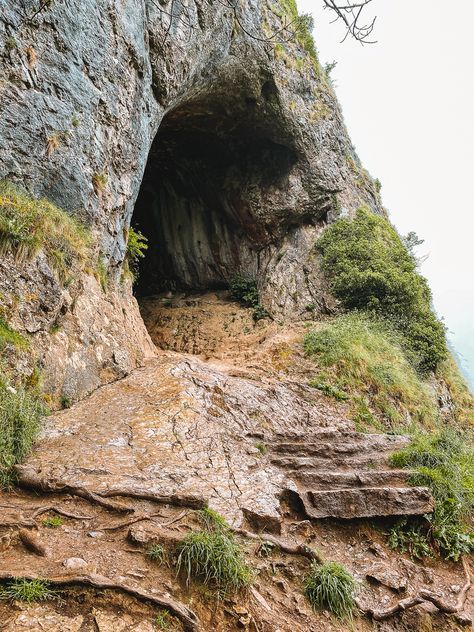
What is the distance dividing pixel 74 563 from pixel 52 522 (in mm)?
694

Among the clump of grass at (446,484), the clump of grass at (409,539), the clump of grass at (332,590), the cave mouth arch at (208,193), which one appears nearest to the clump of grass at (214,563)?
the clump of grass at (332,590)

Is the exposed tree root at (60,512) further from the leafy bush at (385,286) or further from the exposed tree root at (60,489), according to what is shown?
the leafy bush at (385,286)

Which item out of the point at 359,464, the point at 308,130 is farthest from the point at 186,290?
the point at 359,464

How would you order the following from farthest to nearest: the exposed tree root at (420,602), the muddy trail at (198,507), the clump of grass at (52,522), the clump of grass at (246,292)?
the clump of grass at (246,292)
the exposed tree root at (420,602)
the clump of grass at (52,522)
the muddy trail at (198,507)

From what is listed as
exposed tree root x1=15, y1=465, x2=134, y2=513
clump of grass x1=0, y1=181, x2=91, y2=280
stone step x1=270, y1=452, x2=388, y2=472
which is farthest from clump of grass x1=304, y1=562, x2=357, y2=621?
clump of grass x1=0, y1=181, x2=91, y2=280

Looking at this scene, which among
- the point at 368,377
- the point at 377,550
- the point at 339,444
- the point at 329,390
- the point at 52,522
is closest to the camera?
the point at 52,522

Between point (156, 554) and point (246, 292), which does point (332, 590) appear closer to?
point (156, 554)

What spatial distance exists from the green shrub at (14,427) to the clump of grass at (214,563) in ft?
7.02

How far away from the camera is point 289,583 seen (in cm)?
411

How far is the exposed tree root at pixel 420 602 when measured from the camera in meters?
4.10

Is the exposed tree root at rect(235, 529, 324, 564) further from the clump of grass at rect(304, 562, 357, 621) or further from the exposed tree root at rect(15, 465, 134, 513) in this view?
the exposed tree root at rect(15, 465, 134, 513)

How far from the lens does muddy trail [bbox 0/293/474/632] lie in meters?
3.25

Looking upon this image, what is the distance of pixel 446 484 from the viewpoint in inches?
238

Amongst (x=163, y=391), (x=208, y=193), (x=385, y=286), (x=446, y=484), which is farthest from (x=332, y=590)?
(x=208, y=193)
